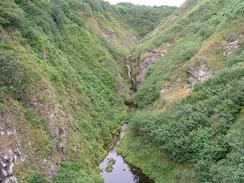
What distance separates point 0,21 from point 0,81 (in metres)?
11.2

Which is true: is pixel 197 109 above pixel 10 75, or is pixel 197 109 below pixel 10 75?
→ below

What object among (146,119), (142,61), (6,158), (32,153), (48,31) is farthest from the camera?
(142,61)

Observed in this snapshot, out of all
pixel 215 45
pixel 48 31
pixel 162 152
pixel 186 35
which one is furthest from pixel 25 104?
pixel 186 35

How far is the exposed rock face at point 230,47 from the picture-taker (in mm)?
59281

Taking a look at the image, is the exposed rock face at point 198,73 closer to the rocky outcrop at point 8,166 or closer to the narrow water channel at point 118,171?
the narrow water channel at point 118,171

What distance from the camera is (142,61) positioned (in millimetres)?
91625

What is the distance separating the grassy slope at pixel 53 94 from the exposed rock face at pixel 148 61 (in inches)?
182

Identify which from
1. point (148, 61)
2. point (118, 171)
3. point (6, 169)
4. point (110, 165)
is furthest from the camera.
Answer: point (148, 61)

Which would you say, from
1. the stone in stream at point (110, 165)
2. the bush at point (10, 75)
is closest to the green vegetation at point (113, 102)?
the bush at point (10, 75)

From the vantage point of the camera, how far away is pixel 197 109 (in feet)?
159

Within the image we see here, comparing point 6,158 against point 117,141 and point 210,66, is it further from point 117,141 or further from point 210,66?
point 210,66

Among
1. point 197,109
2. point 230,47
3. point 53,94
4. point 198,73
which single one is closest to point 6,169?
point 53,94

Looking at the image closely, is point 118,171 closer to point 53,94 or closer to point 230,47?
point 53,94

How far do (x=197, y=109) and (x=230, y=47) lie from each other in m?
16.0
